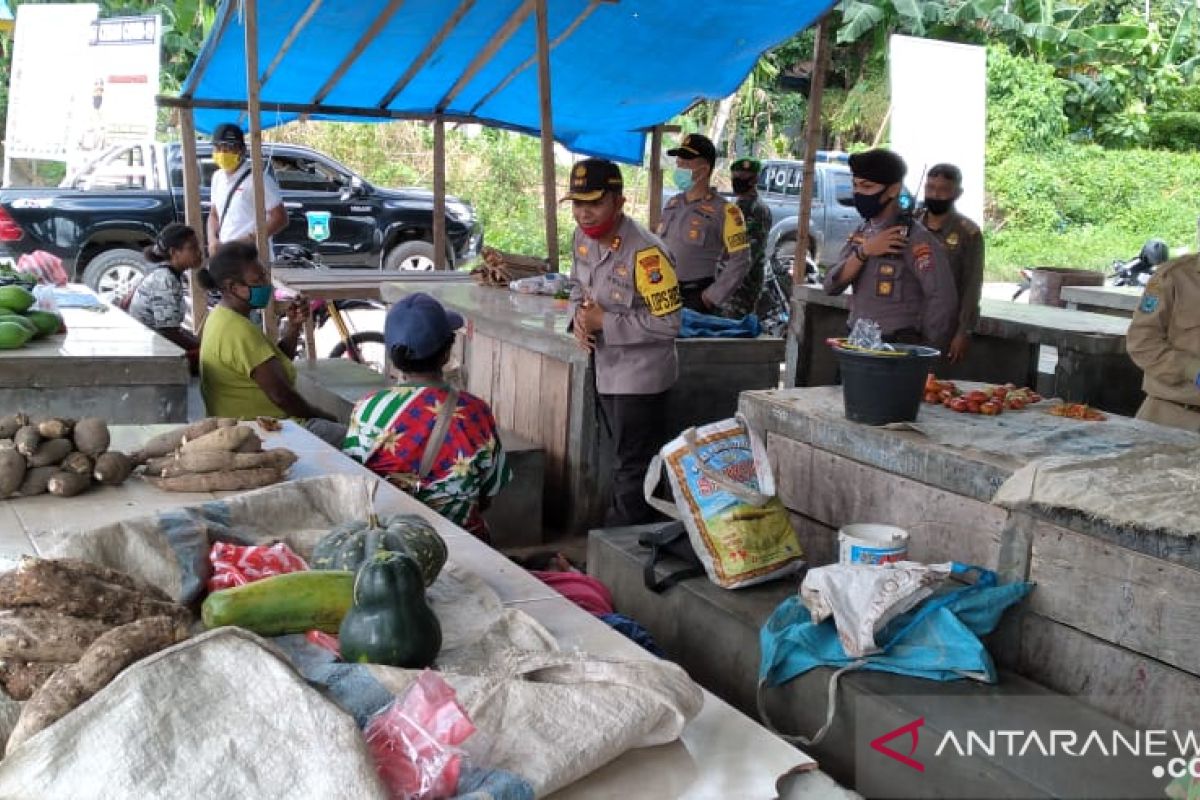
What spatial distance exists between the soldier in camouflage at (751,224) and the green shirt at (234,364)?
12.6ft

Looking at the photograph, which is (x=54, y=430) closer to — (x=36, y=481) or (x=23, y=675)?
(x=36, y=481)

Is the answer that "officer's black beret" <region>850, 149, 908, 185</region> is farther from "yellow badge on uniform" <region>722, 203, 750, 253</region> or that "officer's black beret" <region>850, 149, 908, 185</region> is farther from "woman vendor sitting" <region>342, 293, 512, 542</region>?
"woman vendor sitting" <region>342, 293, 512, 542</region>

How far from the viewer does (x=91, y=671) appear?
1.73 metres

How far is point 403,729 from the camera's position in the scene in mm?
1729

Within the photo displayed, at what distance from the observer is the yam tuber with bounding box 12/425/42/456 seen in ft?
10.6

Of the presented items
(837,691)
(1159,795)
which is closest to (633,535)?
(837,691)

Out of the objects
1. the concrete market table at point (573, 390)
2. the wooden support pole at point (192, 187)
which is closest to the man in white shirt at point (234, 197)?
the wooden support pole at point (192, 187)

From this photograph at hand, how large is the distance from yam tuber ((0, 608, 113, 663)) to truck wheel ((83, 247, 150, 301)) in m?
10.7

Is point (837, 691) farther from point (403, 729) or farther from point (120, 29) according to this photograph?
point (120, 29)

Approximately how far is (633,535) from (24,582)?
93.4 inches

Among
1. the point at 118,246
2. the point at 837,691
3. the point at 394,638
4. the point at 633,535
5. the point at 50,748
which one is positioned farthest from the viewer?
the point at 118,246

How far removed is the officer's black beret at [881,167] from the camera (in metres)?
5.29

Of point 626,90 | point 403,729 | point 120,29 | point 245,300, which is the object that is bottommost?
point 403,729

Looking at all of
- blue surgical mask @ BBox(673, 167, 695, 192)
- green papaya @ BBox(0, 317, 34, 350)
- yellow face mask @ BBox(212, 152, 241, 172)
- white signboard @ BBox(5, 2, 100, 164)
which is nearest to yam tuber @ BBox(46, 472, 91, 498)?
green papaya @ BBox(0, 317, 34, 350)
